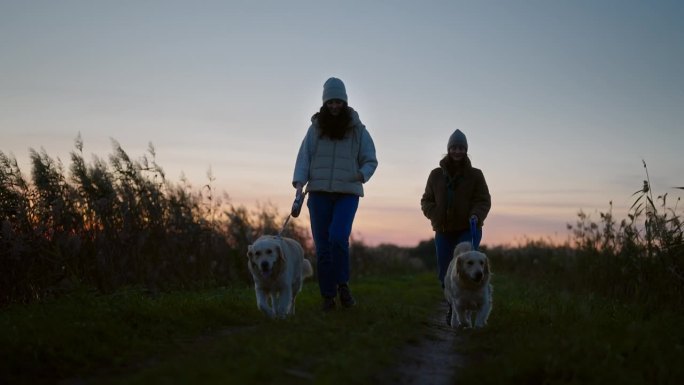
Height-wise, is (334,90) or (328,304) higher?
(334,90)

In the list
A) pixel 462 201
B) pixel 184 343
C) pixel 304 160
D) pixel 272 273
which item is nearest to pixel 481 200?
pixel 462 201

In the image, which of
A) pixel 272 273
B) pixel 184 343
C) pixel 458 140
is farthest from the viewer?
pixel 458 140

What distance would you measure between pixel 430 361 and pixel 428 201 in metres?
4.10

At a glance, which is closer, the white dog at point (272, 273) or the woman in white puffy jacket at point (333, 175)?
the white dog at point (272, 273)

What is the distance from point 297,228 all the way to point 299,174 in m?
10.1

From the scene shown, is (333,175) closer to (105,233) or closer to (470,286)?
(470,286)

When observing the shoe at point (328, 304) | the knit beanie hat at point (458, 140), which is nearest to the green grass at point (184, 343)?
the shoe at point (328, 304)

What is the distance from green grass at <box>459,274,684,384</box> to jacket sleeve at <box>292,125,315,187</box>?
3.02 metres

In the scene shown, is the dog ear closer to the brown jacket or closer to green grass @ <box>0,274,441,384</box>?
green grass @ <box>0,274,441,384</box>

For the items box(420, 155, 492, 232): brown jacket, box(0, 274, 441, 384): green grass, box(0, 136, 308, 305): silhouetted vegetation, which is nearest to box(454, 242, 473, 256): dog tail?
box(420, 155, 492, 232): brown jacket

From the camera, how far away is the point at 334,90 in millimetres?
8961

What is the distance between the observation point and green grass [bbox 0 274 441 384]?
→ 15.8 feet

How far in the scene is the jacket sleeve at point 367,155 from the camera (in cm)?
914

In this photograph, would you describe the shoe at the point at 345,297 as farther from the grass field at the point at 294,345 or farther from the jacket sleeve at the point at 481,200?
the jacket sleeve at the point at 481,200
